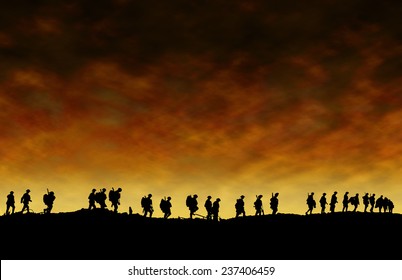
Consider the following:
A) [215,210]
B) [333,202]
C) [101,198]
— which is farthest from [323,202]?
[101,198]

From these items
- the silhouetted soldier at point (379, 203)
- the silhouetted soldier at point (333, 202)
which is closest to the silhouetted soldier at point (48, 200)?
the silhouetted soldier at point (333, 202)

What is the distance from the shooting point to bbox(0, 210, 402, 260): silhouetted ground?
33156 mm

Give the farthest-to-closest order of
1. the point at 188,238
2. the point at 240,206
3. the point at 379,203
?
the point at 379,203
the point at 240,206
the point at 188,238

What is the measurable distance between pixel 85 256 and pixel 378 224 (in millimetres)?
23240

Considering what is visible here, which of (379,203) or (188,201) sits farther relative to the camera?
(379,203)

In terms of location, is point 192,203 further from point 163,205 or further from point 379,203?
point 379,203

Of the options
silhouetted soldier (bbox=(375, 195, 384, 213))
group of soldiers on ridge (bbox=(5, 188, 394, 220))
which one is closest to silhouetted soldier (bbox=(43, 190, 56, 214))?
group of soldiers on ridge (bbox=(5, 188, 394, 220))

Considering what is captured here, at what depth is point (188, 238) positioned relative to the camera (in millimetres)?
36094

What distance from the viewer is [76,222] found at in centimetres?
3844

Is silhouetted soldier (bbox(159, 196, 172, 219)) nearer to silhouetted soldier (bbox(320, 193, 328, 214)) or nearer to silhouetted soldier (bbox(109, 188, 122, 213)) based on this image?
silhouetted soldier (bbox(109, 188, 122, 213))

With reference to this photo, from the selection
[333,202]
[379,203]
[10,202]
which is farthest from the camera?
[379,203]

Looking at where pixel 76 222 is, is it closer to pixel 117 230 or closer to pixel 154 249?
pixel 117 230

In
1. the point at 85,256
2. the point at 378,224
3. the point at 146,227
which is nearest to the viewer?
the point at 85,256
